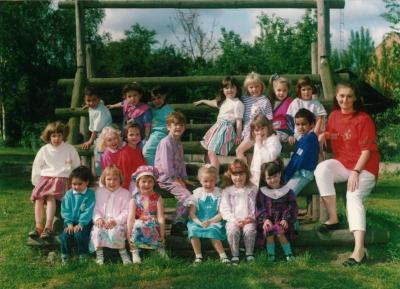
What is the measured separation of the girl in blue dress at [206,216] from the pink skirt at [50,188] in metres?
1.34

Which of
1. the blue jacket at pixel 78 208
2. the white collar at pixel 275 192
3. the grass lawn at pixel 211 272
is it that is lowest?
the grass lawn at pixel 211 272

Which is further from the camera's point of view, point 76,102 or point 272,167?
point 76,102

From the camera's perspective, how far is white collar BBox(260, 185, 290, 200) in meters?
5.68

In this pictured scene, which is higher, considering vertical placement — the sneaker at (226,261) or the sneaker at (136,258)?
the sneaker at (136,258)

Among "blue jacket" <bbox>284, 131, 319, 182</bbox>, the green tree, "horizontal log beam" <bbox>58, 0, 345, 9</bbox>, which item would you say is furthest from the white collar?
the green tree

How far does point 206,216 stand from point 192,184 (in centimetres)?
55

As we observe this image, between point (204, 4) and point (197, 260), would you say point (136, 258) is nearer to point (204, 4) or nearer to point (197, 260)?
point (197, 260)

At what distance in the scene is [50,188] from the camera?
615 cm

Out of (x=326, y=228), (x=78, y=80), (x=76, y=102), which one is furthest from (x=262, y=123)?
(x=78, y=80)

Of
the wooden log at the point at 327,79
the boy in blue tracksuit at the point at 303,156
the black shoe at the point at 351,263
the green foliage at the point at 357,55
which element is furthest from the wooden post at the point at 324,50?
the green foliage at the point at 357,55

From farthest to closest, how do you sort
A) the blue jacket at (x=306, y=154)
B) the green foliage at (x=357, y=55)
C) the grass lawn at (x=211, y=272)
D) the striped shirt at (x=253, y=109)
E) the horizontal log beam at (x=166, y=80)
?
the green foliage at (x=357, y=55) → the horizontal log beam at (x=166, y=80) → the striped shirt at (x=253, y=109) → the blue jacket at (x=306, y=154) → the grass lawn at (x=211, y=272)

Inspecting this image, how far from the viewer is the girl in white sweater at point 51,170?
6.14 m

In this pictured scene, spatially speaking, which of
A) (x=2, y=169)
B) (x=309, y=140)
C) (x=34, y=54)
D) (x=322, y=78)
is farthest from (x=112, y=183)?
(x=34, y=54)

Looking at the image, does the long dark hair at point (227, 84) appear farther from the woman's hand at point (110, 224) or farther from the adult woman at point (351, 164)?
the woman's hand at point (110, 224)
